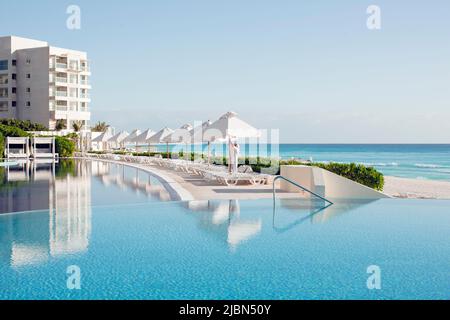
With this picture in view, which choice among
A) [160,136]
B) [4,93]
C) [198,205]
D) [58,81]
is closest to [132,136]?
[160,136]

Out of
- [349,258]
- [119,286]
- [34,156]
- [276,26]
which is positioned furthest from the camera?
[34,156]

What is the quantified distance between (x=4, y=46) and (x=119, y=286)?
193ft

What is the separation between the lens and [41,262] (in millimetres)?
7227

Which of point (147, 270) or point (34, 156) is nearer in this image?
point (147, 270)

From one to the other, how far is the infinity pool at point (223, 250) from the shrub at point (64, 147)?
29590 mm

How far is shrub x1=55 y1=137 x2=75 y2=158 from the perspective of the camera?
41.0 meters

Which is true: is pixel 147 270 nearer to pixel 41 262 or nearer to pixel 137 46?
pixel 41 262

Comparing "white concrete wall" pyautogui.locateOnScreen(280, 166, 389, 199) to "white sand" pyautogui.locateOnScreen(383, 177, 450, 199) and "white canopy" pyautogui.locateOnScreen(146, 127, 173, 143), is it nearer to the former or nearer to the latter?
"white sand" pyautogui.locateOnScreen(383, 177, 450, 199)

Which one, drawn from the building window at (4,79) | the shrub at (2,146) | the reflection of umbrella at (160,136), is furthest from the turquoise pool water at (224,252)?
the building window at (4,79)

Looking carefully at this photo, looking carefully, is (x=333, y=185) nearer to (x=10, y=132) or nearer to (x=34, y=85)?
(x=10, y=132)

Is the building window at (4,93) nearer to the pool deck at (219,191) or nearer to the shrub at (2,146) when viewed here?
the shrub at (2,146)

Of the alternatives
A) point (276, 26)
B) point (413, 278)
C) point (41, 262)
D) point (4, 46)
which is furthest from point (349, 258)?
point (4, 46)

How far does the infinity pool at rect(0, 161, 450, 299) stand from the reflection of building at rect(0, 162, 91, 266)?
0.03 metres

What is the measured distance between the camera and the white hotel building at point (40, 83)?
55.7m
